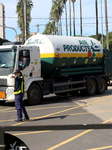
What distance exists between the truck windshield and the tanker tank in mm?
1567

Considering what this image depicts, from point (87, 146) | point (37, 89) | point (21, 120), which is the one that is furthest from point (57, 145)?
point (37, 89)

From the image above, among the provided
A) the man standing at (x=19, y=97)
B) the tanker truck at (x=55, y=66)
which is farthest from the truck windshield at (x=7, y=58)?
the man standing at (x=19, y=97)

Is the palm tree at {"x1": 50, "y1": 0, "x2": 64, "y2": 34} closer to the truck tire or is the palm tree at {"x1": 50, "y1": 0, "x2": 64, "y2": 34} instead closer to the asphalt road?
the truck tire

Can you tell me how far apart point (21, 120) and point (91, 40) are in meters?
9.04

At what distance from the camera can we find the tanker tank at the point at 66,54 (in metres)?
13.1

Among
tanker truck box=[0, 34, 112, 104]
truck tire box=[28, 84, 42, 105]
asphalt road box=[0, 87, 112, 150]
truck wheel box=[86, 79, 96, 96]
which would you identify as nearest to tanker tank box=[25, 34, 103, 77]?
tanker truck box=[0, 34, 112, 104]

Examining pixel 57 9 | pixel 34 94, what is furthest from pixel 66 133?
pixel 57 9

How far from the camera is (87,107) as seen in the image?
1145cm

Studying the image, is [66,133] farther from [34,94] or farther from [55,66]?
[55,66]

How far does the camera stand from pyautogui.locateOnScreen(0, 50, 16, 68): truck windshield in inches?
450

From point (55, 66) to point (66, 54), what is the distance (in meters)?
0.94

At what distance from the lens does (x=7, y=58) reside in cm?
1158

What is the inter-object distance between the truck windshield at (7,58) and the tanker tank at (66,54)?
1.57 meters

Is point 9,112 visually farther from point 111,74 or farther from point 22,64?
point 111,74
